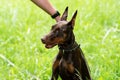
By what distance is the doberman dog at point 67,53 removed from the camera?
12.4 feet

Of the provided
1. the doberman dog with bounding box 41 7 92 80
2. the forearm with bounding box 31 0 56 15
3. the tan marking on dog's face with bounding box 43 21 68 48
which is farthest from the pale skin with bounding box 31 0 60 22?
the tan marking on dog's face with bounding box 43 21 68 48

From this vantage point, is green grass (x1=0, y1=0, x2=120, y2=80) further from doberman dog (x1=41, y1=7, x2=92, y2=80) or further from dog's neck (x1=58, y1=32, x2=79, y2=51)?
dog's neck (x1=58, y1=32, x2=79, y2=51)

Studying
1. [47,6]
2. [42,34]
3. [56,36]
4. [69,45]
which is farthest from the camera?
[42,34]

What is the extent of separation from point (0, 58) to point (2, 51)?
0.20 meters

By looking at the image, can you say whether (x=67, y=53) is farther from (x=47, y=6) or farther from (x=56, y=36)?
(x=47, y=6)

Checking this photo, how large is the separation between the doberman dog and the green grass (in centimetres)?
95

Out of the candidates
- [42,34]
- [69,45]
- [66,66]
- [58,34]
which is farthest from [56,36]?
[42,34]

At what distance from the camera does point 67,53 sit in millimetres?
3918

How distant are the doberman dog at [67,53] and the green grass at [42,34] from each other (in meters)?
0.95

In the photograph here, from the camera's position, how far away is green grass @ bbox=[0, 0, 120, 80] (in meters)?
5.15

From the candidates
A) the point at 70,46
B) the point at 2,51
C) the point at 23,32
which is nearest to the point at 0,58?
the point at 2,51

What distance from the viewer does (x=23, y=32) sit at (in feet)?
21.2

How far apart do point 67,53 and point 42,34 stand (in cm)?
250

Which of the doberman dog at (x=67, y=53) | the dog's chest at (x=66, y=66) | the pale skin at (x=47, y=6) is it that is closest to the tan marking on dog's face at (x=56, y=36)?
the doberman dog at (x=67, y=53)
